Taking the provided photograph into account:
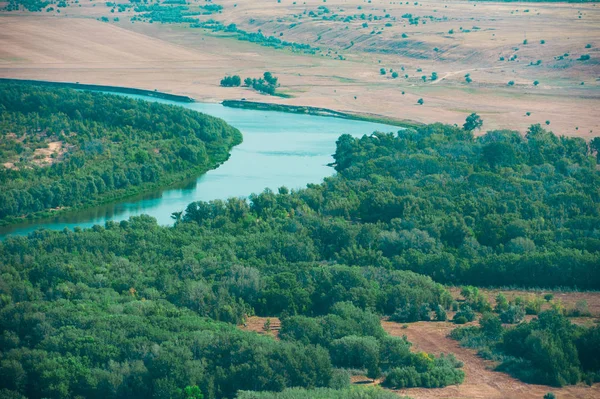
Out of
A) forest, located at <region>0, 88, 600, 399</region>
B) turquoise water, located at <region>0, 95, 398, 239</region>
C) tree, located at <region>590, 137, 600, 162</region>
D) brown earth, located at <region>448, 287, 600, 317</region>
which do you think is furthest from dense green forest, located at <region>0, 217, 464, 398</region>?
tree, located at <region>590, 137, 600, 162</region>

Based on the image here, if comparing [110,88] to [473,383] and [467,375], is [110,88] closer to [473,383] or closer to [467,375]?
[467,375]

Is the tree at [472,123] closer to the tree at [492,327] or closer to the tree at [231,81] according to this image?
the tree at [231,81]

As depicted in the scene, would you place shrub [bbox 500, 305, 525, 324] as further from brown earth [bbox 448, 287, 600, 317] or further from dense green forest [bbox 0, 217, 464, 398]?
dense green forest [bbox 0, 217, 464, 398]

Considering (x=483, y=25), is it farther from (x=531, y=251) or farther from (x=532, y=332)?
(x=532, y=332)

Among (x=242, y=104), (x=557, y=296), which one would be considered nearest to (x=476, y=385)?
(x=557, y=296)

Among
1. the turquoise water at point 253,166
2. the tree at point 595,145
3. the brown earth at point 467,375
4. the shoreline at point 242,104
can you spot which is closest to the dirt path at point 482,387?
the brown earth at point 467,375

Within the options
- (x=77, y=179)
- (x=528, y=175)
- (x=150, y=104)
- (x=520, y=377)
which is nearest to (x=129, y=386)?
(x=520, y=377)
